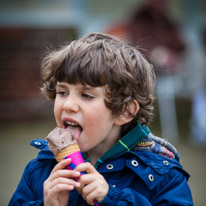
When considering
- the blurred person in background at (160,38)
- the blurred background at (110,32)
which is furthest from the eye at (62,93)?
the blurred person in background at (160,38)

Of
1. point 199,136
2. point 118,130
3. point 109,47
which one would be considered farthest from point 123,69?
point 199,136

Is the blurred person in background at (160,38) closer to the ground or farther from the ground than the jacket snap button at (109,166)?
farther from the ground

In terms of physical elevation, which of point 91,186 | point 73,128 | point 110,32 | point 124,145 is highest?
point 110,32

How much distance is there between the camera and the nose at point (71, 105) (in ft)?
5.89

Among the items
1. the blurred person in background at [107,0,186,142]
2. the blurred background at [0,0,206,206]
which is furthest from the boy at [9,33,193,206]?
the blurred person in background at [107,0,186,142]

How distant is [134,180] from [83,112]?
434 mm

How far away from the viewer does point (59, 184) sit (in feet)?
5.42

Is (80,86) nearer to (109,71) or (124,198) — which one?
(109,71)

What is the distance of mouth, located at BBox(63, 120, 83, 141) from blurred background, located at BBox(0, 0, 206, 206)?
2499mm

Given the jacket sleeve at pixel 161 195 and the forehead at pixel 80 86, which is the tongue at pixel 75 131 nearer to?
the forehead at pixel 80 86

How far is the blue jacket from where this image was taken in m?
1.78

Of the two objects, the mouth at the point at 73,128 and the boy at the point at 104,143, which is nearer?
the boy at the point at 104,143

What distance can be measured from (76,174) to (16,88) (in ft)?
21.5

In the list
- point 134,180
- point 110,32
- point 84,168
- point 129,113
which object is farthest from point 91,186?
point 110,32
